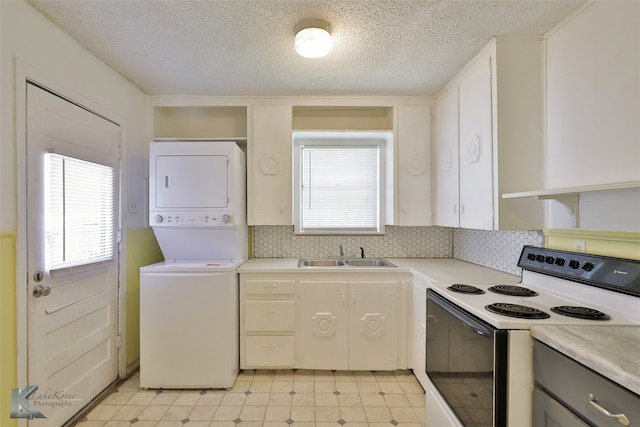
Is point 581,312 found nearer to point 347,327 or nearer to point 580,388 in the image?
point 580,388

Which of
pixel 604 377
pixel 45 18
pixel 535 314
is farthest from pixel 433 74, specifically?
pixel 45 18

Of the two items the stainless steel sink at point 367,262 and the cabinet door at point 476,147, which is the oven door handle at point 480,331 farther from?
the stainless steel sink at point 367,262

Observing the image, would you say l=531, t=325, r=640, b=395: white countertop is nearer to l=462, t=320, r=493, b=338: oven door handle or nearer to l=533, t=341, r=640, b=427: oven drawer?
l=533, t=341, r=640, b=427: oven drawer

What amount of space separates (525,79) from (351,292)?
1.88 m

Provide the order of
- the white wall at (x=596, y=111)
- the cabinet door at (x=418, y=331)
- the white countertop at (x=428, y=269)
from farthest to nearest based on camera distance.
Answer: the cabinet door at (x=418, y=331) < the white countertop at (x=428, y=269) < the white wall at (x=596, y=111)

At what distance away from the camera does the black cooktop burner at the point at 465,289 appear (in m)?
1.61

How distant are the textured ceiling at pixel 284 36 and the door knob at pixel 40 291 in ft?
4.97

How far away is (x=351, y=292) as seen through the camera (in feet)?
7.64

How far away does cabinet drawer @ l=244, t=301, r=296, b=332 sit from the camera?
7.63 ft

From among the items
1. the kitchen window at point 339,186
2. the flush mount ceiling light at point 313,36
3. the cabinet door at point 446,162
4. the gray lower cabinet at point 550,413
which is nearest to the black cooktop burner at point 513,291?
the gray lower cabinet at point 550,413

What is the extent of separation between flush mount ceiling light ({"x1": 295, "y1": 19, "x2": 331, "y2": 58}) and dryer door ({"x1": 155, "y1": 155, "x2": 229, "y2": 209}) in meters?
1.12

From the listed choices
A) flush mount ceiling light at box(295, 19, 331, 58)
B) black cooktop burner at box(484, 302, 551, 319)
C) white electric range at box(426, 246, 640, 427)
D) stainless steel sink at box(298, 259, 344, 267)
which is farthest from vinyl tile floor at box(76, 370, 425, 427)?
flush mount ceiling light at box(295, 19, 331, 58)

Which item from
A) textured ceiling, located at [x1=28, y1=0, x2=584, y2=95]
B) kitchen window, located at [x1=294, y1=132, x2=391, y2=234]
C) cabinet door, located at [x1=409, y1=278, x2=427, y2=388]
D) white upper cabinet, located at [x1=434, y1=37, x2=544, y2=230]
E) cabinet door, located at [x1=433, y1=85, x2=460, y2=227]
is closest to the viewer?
textured ceiling, located at [x1=28, y1=0, x2=584, y2=95]

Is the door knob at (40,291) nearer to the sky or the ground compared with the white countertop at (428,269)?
nearer to the sky
